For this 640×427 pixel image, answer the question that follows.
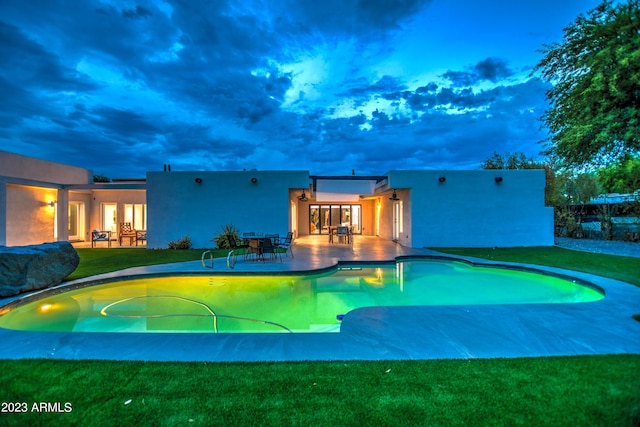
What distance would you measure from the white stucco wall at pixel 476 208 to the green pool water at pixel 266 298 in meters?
5.72

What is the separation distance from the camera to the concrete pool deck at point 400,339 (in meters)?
3.88

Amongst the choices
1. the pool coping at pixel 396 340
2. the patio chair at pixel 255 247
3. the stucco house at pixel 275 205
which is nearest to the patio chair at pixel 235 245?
the stucco house at pixel 275 205

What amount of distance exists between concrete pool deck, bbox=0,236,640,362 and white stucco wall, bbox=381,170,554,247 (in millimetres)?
11121

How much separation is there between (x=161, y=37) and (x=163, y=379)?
15.7 metres

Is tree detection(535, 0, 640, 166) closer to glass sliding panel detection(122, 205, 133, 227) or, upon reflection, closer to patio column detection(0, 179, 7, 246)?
patio column detection(0, 179, 7, 246)

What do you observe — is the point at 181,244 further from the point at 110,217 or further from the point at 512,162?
the point at 512,162

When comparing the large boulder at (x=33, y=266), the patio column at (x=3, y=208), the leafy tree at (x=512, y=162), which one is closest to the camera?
the large boulder at (x=33, y=266)

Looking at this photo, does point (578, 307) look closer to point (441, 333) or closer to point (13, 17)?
point (441, 333)

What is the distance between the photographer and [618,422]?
2480 millimetres

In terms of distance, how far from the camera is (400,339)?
4.35 meters

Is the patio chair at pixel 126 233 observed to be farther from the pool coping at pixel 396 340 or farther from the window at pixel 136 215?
the pool coping at pixel 396 340

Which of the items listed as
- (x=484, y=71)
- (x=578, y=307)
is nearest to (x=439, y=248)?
(x=484, y=71)

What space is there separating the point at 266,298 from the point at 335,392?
5309mm

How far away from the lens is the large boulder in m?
7.14
